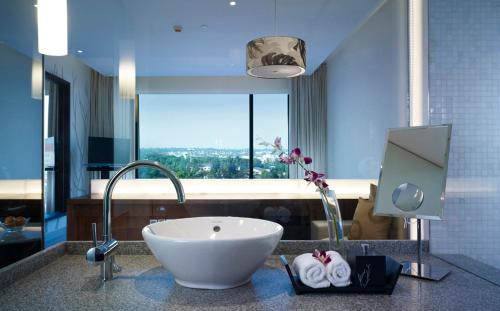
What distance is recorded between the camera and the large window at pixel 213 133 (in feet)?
6.30

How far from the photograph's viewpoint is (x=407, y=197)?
1.24m

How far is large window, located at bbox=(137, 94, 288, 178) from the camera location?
1920 millimetres

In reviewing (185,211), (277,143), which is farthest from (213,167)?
(277,143)

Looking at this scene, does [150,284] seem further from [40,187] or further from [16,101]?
[16,101]

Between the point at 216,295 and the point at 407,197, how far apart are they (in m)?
0.72

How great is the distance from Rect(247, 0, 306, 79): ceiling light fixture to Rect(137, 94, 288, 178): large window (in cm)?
18

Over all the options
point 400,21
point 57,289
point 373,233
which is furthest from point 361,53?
point 57,289

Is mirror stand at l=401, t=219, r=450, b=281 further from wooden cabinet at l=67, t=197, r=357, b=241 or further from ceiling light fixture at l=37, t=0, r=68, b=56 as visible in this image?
ceiling light fixture at l=37, t=0, r=68, b=56

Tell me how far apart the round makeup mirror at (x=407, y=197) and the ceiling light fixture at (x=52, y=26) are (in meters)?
1.41

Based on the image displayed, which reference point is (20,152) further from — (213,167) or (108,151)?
(213,167)

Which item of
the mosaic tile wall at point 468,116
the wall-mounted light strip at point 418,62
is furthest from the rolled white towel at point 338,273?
the wall-mounted light strip at point 418,62

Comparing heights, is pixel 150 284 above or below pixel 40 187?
below

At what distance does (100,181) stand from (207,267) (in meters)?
1.13

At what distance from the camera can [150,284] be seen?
3.45 ft
